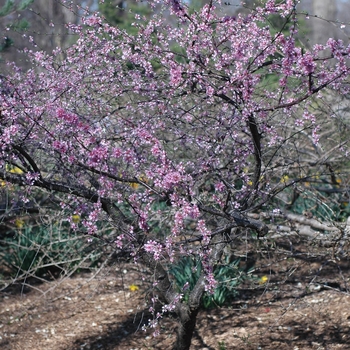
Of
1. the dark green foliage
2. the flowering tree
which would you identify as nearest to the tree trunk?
the flowering tree

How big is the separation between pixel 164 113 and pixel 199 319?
217 cm

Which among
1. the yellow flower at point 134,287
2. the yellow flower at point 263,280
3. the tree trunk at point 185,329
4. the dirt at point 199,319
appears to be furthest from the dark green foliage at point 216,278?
the tree trunk at point 185,329

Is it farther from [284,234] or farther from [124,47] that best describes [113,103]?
[284,234]

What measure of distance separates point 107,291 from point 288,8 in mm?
3581

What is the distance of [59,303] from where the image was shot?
5504mm

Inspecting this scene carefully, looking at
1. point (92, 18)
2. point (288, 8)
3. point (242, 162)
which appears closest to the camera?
point (288, 8)

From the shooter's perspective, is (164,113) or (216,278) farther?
(216,278)

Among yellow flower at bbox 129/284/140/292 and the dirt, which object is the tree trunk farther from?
yellow flower at bbox 129/284/140/292

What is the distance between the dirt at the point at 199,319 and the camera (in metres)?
4.47

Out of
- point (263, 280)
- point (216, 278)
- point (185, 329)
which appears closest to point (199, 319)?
point (216, 278)

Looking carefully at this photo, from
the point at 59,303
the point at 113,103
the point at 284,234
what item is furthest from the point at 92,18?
the point at 59,303

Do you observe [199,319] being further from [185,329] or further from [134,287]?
[185,329]

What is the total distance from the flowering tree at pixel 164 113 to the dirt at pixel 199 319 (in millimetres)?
841

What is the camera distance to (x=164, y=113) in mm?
3447
